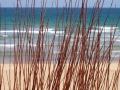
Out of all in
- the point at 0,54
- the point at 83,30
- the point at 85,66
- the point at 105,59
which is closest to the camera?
A: the point at 83,30

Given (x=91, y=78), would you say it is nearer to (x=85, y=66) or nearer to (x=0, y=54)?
(x=85, y=66)

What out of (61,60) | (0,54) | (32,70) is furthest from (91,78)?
(0,54)

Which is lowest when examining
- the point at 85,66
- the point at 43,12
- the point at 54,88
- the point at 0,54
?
the point at 0,54

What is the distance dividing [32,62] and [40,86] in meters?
0.17

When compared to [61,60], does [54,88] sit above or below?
below

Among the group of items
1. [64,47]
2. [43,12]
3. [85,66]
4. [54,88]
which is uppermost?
[43,12]

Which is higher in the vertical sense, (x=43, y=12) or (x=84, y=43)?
(x=43, y=12)

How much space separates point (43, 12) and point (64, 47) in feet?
0.87

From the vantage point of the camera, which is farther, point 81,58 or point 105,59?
point 105,59

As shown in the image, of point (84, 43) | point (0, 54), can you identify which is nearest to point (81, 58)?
point (84, 43)

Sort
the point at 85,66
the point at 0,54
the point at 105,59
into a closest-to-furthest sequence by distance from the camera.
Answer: the point at 85,66 → the point at 105,59 → the point at 0,54

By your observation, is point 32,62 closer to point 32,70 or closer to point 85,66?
point 32,70

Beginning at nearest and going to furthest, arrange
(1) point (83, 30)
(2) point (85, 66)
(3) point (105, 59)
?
(1) point (83, 30)
(2) point (85, 66)
(3) point (105, 59)

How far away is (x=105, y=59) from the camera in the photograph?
228 cm
